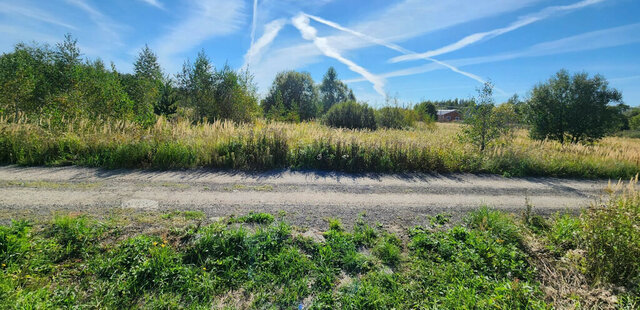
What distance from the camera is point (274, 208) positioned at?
5039 mm

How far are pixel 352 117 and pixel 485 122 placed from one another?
1285 centimetres

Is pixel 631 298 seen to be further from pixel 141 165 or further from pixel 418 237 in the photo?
pixel 141 165

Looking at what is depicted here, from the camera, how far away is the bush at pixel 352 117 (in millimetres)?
22922

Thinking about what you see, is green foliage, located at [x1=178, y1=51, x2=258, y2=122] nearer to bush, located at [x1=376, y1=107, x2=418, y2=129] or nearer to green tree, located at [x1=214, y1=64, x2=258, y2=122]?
green tree, located at [x1=214, y1=64, x2=258, y2=122]

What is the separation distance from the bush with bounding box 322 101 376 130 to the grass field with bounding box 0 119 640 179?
12.6 m

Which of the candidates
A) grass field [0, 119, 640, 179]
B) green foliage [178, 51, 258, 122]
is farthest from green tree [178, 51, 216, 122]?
grass field [0, 119, 640, 179]

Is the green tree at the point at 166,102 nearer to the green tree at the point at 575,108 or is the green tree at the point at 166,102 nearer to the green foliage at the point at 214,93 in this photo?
the green foliage at the point at 214,93

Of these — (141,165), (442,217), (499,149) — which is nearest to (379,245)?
(442,217)

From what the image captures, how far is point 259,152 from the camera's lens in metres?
8.66

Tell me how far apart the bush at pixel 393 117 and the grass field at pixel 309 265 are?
18904mm

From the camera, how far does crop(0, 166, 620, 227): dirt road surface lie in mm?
4805

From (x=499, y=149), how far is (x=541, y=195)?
3649 mm

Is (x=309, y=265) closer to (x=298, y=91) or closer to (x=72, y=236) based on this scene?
(x=72, y=236)

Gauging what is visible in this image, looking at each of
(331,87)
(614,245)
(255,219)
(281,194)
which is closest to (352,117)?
(281,194)
